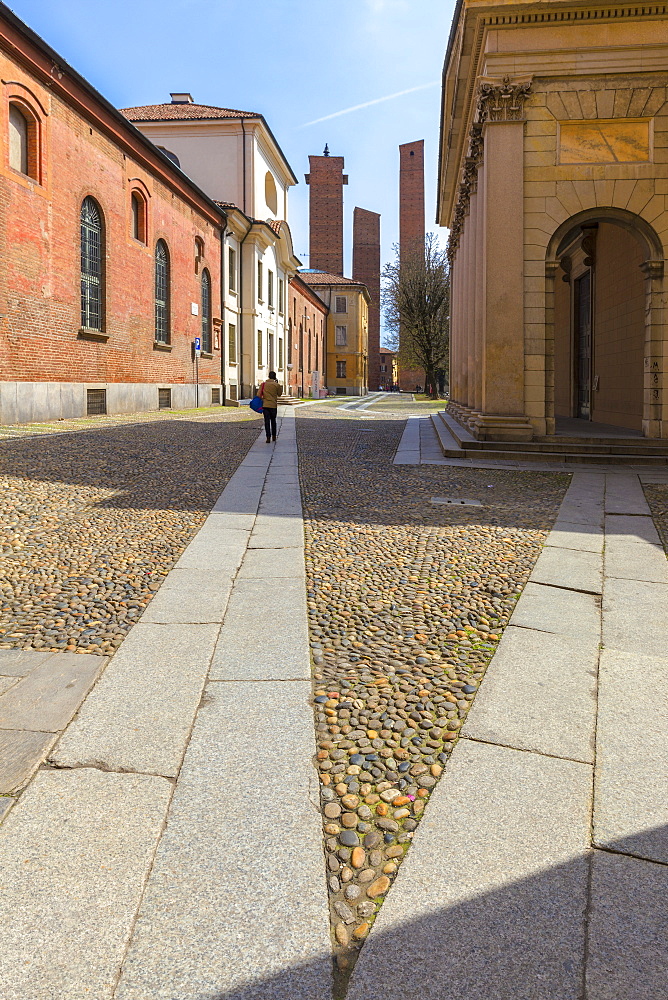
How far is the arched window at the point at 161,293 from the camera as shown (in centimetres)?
2495

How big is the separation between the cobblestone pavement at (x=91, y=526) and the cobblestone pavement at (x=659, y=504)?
4.03m

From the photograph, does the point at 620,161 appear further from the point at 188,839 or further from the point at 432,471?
the point at 188,839

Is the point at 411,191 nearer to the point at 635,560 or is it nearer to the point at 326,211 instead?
the point at 326,211

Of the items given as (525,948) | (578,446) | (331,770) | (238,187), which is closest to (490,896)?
(525,948)

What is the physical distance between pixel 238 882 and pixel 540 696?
1.61 m

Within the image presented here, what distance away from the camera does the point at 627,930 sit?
172 cm

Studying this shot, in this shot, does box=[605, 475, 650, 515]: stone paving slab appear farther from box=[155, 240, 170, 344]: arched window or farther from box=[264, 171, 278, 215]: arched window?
box=[264, 171, 278, 215]: arched window

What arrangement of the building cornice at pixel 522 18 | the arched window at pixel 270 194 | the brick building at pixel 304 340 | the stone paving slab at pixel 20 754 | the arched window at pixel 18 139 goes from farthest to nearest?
the brick building at pixel 304 340
the arched window at pixel 270 194
the arched window at pixel 18 139
the building cornice at pixel 522 18
the stone paving slab at pixel 20 754

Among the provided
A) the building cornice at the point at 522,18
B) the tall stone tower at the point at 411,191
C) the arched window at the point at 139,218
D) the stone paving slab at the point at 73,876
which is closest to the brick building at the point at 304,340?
the tall stone tower at the point at 411,191

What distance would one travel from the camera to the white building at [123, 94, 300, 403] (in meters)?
35.5

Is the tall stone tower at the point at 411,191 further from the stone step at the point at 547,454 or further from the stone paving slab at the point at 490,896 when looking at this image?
the stone paving slab at the point at 490,896

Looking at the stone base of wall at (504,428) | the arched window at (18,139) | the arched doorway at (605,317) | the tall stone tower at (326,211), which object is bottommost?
the stone base of wall at (504,428)

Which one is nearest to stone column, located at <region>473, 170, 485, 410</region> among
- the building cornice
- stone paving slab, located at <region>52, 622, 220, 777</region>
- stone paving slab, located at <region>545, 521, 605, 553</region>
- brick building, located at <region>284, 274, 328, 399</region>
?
the building cornice

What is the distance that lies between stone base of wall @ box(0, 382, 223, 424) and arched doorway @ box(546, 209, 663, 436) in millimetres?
10858
